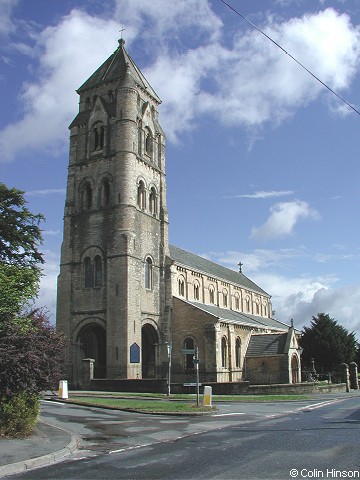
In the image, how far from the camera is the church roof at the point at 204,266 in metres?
48.5

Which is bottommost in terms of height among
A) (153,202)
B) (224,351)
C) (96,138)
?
(224,351)

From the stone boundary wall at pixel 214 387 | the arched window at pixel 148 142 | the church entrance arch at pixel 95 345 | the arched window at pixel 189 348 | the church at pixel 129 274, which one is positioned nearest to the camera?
the stone boundary wall at pixel 214 387

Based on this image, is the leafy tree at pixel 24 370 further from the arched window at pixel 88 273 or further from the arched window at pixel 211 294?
the arched window at pixel 211 294

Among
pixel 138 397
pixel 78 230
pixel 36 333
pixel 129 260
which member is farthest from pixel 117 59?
pixel 36 333

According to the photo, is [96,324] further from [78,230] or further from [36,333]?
[36,333]

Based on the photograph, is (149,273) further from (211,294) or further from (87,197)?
(211,294)

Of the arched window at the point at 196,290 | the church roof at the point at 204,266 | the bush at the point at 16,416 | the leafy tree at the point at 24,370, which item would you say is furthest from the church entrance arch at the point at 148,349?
the bush at the point at 16,416

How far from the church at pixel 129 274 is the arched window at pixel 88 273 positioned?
9 centimetres

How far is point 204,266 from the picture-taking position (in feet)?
180

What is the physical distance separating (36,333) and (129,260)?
80.3 feet

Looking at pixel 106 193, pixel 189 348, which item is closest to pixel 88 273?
pixel 106 193

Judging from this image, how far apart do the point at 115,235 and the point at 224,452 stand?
1177 inches

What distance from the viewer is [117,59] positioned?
47.5m

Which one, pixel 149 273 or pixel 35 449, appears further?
pixel 149 273
